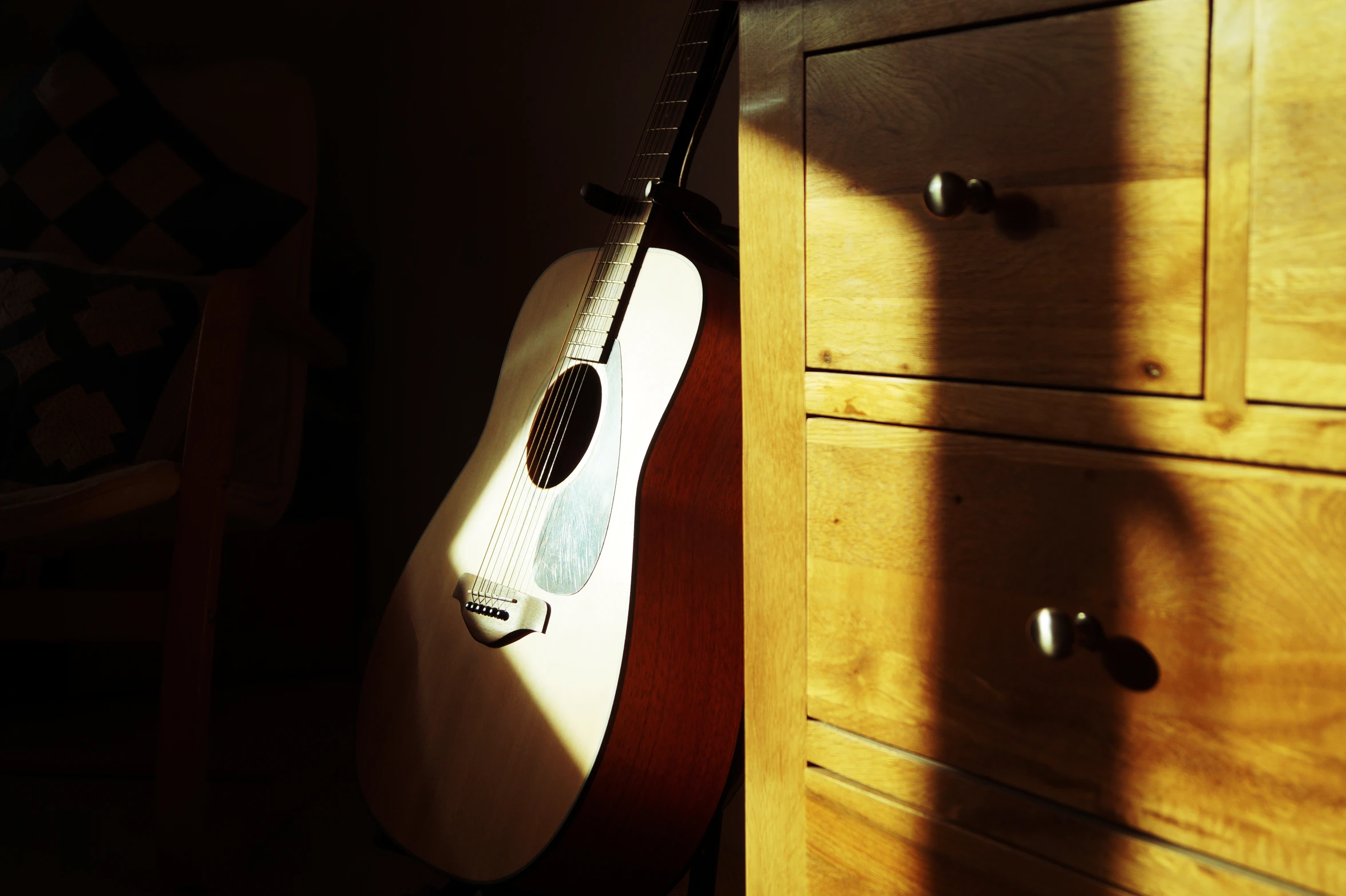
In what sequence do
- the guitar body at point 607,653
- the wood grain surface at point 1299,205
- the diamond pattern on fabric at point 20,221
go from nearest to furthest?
1. the wood grain surface at point 1299,205
2. the guitar body at point 607,653
3. the diamond pattern on fabric at point 20,221

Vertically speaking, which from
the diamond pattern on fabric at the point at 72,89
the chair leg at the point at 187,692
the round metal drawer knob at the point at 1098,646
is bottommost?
→ the chair leg at the point at 187,692

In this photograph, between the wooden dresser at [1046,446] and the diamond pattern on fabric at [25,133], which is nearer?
the wooden dresser at [1046,446]

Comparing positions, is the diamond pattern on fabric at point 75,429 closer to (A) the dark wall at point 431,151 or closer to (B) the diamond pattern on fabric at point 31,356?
(B) the diamond pattern on fabric at point 31,356

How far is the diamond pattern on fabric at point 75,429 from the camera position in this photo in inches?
43.8

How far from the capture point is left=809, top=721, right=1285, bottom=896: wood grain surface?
1.39 feet

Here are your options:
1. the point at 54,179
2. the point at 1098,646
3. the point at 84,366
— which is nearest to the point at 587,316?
the point at 1098,646

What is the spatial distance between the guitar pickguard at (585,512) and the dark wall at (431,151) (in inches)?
21.9

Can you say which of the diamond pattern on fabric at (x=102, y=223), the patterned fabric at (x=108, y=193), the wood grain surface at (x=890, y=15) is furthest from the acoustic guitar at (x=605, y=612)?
the diamond pattern on fabric at (x=102, y=223)

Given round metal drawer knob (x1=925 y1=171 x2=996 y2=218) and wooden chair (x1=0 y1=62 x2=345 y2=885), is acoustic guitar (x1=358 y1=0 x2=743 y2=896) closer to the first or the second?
wooden chair (x1=0 y1=62 x2=345 y2=885)

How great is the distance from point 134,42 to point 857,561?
6.05 feet

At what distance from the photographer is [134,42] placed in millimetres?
1754

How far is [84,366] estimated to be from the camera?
117cm

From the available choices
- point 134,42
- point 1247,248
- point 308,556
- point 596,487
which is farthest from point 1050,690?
point 134,42

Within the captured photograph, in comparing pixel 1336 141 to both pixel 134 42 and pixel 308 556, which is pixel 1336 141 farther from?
pixel 134 42
